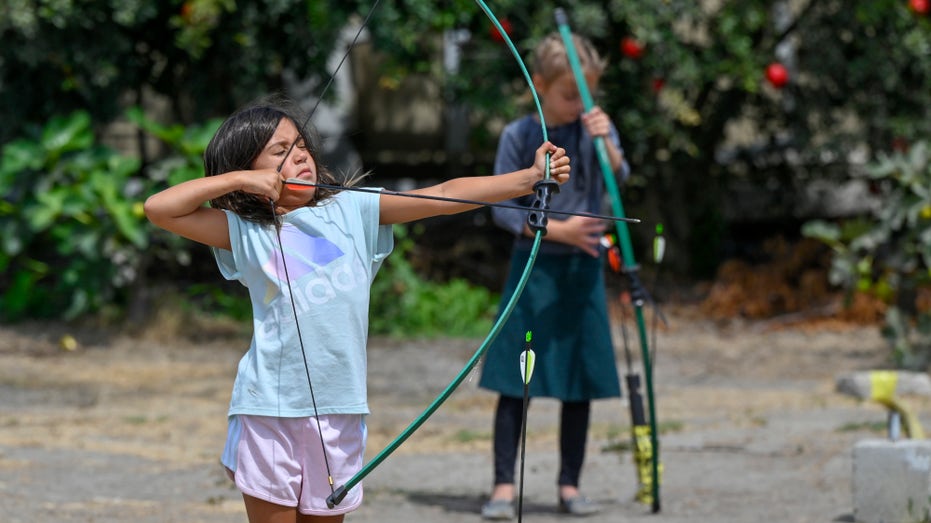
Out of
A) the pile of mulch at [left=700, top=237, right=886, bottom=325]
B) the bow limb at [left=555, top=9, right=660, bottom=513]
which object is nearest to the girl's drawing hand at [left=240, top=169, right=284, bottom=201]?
the bow limb at [left=555, top=9, right=660, bottom=513]

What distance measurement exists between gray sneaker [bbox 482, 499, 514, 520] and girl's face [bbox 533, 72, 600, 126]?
1.33 meters

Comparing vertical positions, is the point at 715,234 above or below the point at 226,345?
above

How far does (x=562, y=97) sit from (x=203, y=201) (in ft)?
6.46

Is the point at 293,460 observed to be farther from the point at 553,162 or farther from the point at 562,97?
the point at 562,97

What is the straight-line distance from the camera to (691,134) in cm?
1020

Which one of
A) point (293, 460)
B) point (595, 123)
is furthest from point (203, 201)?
point (595, 123)

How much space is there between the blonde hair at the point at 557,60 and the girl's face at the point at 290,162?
5.54 ft

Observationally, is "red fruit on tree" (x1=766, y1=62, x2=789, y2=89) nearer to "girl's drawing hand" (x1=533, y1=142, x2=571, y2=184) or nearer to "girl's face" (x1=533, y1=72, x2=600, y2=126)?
"girl's face" (x1=533, y1=72, x2=600, y2=126)

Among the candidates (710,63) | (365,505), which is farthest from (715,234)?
(365,505)

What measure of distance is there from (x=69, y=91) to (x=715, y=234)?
517cm

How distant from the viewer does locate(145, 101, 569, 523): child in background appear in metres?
2.84

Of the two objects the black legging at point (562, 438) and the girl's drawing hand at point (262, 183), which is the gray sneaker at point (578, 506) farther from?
the girl's drawing hand at point (262, 183)

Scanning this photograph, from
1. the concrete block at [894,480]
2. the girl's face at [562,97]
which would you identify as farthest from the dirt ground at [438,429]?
the girl's face at [562,97]

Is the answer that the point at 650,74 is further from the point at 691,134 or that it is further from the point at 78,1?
the point at 78,1
